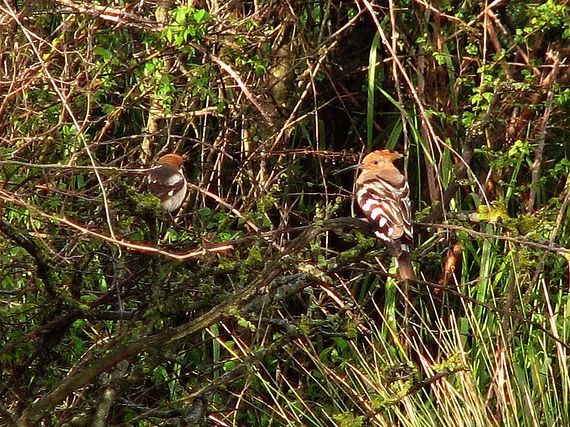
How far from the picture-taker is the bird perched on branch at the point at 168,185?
4.73 meters

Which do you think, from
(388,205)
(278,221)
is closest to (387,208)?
(388,205)

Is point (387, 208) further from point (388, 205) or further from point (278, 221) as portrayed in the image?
point (278, 221)

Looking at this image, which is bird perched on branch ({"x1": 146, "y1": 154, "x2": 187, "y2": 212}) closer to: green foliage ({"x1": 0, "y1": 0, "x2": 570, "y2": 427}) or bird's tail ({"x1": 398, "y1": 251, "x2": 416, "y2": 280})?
green foliage ({"x1": 0, "y1": 0, "x2": 570, "y2": 427})

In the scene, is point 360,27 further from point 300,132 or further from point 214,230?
point 214,230

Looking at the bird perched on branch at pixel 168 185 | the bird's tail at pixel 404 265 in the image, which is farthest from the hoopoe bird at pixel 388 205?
the bird perched on branch at pixel 168 185

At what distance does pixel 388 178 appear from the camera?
5.14m

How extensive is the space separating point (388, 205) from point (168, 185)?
935 millimetres

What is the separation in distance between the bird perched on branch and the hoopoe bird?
746mm

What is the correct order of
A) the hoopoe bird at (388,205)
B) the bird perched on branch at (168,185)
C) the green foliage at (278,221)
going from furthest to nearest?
1. the bird perched on branch at (168,185)
2. the hoopoe bird at (388,205)
3. the green foliage at (278,221)

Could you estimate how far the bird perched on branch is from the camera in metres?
4.73

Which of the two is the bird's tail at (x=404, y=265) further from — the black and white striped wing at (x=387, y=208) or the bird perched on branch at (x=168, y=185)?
the bird perched on branch at (x=168, y=185)

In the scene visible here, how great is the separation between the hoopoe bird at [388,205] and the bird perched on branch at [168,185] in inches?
29.4

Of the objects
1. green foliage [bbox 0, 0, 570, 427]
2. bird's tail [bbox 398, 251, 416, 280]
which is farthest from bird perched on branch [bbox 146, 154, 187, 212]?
bird's tail [bbox 398, 251, 416, 280]

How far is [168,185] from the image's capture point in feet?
16.0
